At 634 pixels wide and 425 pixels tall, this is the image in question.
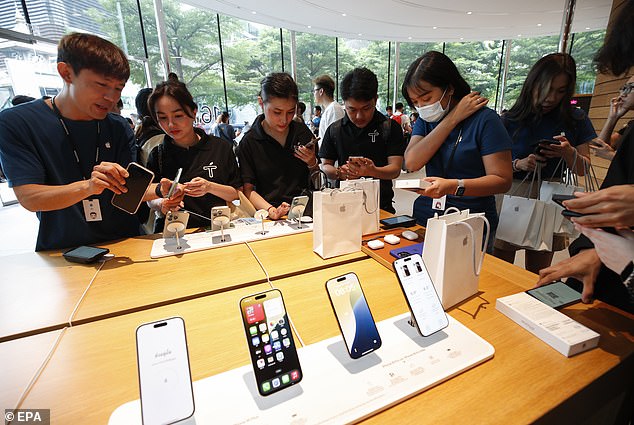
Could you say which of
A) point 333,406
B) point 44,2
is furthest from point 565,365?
point 44,2

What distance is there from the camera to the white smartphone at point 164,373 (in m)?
0.56

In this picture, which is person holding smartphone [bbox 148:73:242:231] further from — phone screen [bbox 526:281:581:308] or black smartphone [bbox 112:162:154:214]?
phone screen [bbox 526:281:581:308]

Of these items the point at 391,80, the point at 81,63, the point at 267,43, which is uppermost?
the point at 267,43

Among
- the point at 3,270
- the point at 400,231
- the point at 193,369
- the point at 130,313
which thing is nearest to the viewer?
the point at 193,369

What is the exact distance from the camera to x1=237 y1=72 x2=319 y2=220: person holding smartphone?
1814mm

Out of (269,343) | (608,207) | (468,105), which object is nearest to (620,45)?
(608,207)

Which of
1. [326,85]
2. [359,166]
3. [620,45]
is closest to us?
[620,45]

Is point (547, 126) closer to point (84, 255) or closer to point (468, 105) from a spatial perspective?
point (468, 105)

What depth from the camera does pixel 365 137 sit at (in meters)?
2.09

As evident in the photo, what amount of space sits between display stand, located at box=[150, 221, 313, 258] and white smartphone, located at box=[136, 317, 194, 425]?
89cm

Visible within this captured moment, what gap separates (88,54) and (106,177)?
54 centimetres

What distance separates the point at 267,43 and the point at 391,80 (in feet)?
16.6

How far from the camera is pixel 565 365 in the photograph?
72cm

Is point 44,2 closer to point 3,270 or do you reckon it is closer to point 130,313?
point 3,270
